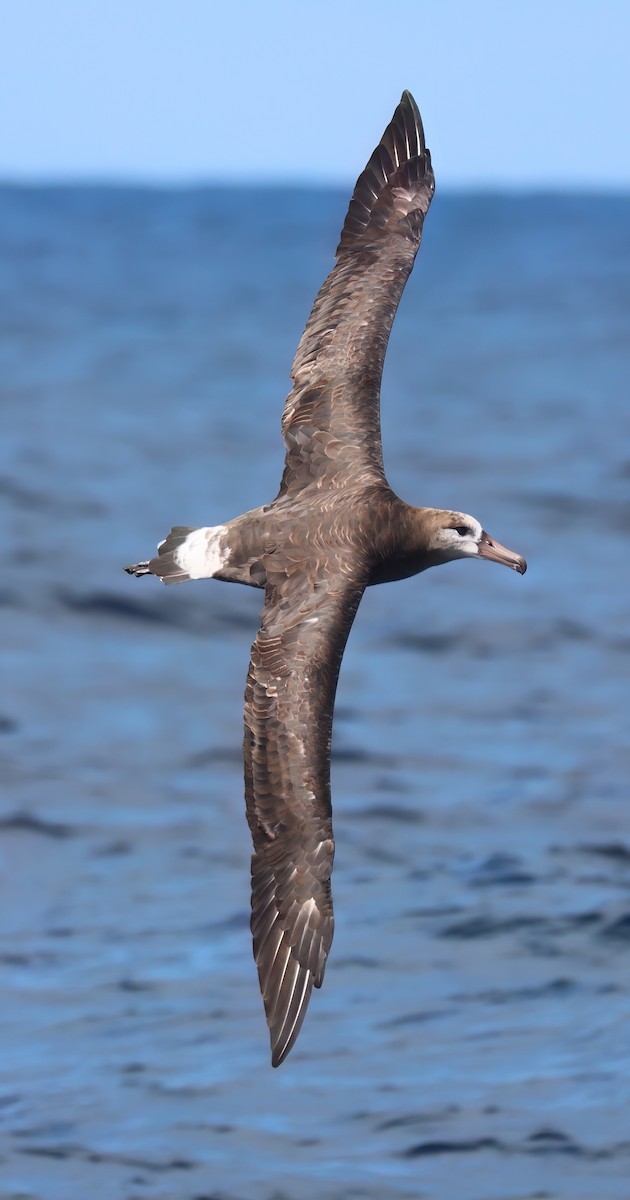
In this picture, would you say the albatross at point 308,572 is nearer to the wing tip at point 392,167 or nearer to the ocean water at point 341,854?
the wing tip at point 392,167

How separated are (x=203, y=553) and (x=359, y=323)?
2.15 m

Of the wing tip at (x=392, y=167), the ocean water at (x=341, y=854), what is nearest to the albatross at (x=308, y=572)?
the wing tip at (x=392, y=167)

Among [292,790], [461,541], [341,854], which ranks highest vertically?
[461,541]

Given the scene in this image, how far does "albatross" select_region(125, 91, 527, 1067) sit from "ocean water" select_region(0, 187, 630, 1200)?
28.3ft

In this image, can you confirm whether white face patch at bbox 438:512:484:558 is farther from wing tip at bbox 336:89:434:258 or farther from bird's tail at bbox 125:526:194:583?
wing tip at bbox 336:89:434:258

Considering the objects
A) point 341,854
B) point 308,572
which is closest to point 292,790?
point 308,572

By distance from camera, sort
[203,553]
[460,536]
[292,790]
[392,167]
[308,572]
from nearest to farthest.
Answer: [292,790] < [308,572] < [460,536] < [203,553] < [392,167]

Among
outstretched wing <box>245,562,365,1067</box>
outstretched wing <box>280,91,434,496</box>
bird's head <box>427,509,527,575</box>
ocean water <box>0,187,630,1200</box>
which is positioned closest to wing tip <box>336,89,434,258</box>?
outstretched wing <box>280,91,434,496</box>

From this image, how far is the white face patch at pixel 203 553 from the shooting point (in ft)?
43.2

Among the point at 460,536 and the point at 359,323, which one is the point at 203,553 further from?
the point at 359,323

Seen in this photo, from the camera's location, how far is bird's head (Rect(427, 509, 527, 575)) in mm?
12875

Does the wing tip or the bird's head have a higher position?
the wing tip

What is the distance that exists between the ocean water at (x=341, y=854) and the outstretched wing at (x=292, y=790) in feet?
28.1

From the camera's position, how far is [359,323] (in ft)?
47.0
